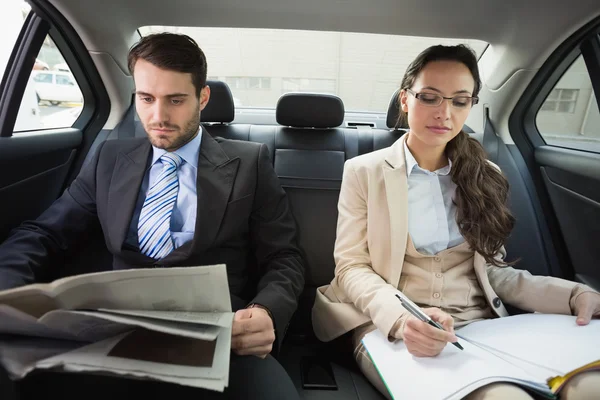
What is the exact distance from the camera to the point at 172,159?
1404mm

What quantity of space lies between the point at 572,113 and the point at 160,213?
2.15 m

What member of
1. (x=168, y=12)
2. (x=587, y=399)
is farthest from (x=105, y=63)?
(x=587, y=399)

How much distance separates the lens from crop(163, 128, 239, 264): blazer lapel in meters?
1.30

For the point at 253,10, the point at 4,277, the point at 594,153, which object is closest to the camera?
the point at 4,277

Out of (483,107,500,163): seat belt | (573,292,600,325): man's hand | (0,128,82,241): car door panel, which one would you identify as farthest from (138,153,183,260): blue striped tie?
(483,107,500,163): seat belt

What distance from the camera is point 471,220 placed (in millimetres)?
1367

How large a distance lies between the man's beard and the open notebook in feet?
3.00

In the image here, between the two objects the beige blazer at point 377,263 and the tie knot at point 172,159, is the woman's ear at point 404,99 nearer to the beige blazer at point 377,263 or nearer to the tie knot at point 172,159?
the beige blazer at point 377,263

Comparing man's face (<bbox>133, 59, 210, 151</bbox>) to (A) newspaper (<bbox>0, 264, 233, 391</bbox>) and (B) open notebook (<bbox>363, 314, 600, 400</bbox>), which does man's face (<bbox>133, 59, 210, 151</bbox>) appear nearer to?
(A) newspaper (<bbox>0, 264, 233, 391</bbox>)

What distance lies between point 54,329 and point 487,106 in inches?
89.5

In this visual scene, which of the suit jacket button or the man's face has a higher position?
the man's face

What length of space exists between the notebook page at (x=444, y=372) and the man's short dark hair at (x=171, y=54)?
1088 millimetres

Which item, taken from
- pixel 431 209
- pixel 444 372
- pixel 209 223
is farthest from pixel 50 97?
pixel 444 372

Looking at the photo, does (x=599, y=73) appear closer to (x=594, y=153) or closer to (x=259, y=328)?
(x=594, y=153)
